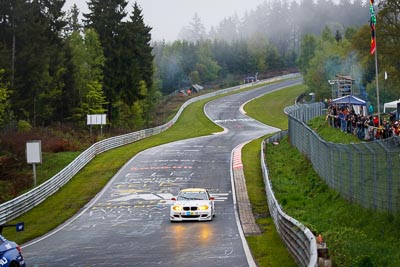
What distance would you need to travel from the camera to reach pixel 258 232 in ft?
74.9

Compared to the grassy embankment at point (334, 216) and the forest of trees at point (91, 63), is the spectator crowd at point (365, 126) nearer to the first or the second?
the grassy embankment at point (334, 216)

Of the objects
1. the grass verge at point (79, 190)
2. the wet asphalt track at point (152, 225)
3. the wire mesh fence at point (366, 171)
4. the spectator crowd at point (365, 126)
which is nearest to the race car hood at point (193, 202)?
the wet asphalt track at point (152, 225)

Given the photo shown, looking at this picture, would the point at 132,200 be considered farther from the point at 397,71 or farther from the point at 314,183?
the point at 397,71

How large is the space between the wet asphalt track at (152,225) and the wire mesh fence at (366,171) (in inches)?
146

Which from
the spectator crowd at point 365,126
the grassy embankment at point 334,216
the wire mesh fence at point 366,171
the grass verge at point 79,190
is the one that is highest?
the spectator crowd at point 365,126

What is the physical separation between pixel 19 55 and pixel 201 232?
41.2 metres

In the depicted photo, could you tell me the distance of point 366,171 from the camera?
18.3 meters

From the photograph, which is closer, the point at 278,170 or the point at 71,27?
the point at 278,170

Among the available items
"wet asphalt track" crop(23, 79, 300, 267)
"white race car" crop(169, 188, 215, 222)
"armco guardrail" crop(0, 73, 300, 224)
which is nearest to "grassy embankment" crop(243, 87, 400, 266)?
"wet asphalt track" crop(23, 79, 300, 267)

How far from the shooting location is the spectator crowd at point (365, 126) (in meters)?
29.8

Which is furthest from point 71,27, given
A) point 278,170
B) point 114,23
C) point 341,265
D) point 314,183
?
point 341,265

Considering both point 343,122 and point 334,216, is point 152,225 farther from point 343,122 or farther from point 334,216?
point 343,122

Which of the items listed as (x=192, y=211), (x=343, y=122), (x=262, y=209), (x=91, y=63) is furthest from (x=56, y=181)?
(x=91, y=63)

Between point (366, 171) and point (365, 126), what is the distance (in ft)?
50.7
